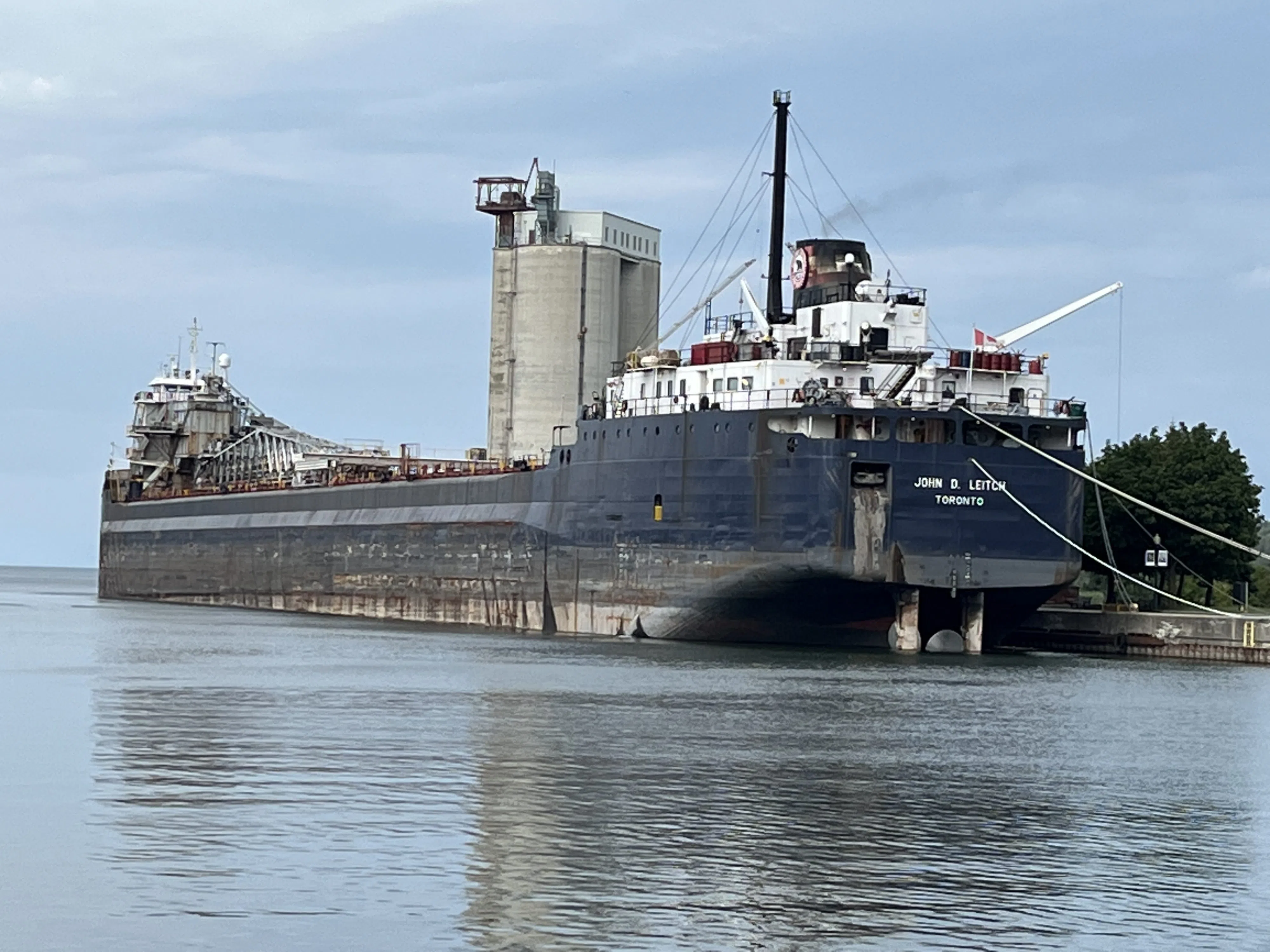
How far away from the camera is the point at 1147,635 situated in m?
42.2

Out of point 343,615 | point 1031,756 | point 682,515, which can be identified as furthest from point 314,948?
point 343,615

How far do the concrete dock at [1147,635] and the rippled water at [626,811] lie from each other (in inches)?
229

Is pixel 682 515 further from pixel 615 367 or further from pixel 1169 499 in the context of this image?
pixel 1169 499

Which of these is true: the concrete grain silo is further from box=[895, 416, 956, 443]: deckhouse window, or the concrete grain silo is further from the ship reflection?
the ship reflection

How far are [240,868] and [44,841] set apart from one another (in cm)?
218

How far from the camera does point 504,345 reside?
209 feet

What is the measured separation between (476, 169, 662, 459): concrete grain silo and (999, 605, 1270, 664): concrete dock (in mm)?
19458

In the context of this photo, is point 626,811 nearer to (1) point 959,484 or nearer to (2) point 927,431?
(1) point 959,484

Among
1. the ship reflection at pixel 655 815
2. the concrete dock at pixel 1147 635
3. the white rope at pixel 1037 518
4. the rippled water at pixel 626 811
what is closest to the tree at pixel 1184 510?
the concrete dock at pixel 1147 635

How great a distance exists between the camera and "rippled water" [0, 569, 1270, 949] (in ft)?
48.2

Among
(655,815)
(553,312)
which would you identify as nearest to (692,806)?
(655,815)

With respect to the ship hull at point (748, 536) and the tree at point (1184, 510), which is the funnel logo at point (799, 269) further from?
the tree at point (1184, 510)

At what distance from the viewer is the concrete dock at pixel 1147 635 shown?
40312 millimetres

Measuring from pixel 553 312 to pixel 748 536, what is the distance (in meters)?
22.8
